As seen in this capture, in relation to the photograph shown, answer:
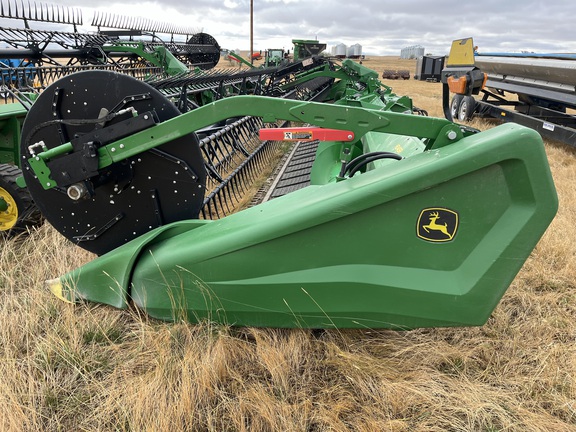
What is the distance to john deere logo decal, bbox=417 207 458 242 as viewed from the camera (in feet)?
5.33

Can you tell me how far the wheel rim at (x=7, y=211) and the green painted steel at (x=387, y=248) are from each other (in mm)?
2156

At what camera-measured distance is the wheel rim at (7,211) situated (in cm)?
335

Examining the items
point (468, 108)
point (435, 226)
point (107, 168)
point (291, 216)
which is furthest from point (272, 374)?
point (468, 108)

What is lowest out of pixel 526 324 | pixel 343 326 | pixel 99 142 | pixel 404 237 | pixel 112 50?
pixel 526 324

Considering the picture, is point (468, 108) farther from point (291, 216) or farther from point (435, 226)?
point (291, 216)

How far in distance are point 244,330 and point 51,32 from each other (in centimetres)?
733

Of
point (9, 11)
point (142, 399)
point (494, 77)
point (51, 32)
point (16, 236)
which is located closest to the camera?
point (142, 399)

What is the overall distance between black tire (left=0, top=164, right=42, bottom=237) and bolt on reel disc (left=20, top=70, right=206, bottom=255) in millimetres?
1187

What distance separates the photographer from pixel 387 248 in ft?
5.53

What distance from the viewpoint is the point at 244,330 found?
2025 millimetres

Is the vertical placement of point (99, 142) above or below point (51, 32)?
below

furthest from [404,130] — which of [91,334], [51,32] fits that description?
[51,32]

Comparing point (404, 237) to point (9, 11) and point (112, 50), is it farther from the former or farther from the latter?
point (112, 50)

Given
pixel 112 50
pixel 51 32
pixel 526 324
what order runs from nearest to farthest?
pixel 526 324 → pixel 51 32 → pixel 112 50
